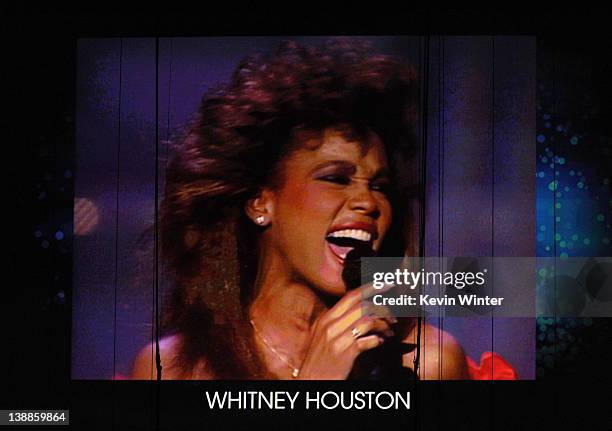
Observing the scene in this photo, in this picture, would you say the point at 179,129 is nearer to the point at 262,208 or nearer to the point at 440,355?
the point at 262,208

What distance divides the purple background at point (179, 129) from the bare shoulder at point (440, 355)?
2.3 inches

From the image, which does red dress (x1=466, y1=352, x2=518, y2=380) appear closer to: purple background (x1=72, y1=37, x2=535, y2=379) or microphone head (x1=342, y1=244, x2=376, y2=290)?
purple background (x1=72, y1=37, x2=535, y2=379)

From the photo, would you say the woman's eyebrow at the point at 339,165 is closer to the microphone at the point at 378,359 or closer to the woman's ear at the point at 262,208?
the woman's ear at the point at 262,208

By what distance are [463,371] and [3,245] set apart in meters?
2.78

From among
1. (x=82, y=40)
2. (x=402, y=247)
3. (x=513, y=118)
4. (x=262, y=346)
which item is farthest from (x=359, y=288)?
(x=82, y=40)

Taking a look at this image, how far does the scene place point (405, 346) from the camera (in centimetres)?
485

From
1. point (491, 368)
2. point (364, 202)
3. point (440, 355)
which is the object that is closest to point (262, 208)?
point (364, 202)

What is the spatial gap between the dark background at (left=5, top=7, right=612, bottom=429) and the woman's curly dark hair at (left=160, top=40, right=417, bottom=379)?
0.23m

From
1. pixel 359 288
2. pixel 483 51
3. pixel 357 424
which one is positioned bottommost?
pixel 357 424

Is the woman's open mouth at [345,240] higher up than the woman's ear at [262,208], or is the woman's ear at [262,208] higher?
the woman's ear at [262,208]

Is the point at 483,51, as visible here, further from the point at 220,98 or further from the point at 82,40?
the point at 82,40

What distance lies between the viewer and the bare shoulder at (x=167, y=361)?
192 inches

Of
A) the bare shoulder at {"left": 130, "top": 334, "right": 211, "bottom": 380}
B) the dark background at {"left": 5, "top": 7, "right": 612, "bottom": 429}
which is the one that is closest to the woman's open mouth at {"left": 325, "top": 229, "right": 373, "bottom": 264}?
the dark background at {"left": 5, "top": 7, "right": 612, "bottom": 429}

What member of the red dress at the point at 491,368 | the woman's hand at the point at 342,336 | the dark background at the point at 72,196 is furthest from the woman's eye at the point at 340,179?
the red dress at the point at 491,368
